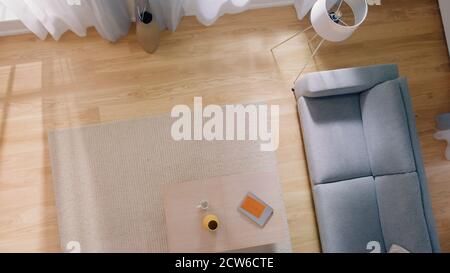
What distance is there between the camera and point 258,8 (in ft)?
10.5

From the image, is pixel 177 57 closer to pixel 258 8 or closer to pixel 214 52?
pixel 214 52

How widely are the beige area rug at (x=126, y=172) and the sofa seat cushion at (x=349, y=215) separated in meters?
0.45

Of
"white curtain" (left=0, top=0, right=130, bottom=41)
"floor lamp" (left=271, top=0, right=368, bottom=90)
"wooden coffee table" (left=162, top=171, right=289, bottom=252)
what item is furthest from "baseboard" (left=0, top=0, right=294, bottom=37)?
"wooden coffee table" (left=162, top=171, right=289, bottom=252)

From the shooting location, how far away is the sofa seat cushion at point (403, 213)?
2264 mm

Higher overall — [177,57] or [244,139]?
[177,57]

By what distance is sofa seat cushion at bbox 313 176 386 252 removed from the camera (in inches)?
96.5

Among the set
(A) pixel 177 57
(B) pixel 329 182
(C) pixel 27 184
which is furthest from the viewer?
(A) pixel 177 57

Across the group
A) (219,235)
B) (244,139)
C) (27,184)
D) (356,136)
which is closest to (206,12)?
(244,139)

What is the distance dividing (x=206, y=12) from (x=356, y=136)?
142 centimetres

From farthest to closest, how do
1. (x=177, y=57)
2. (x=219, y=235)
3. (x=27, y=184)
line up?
1. (x=177, y=57)
2. (x=27, y=184)
3. (x=219, y=235)

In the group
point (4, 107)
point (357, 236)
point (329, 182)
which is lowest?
point (357, 236)

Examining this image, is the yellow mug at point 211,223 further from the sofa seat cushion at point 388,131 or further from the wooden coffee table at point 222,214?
the sofa seat cushion at point 388,131

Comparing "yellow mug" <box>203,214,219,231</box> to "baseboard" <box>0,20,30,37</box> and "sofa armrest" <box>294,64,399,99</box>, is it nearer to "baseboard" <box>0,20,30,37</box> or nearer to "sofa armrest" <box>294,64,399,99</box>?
"sofa armrest" <box>294,64,399,99</box>

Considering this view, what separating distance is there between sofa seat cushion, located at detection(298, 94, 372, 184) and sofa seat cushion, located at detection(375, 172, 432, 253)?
24cm
